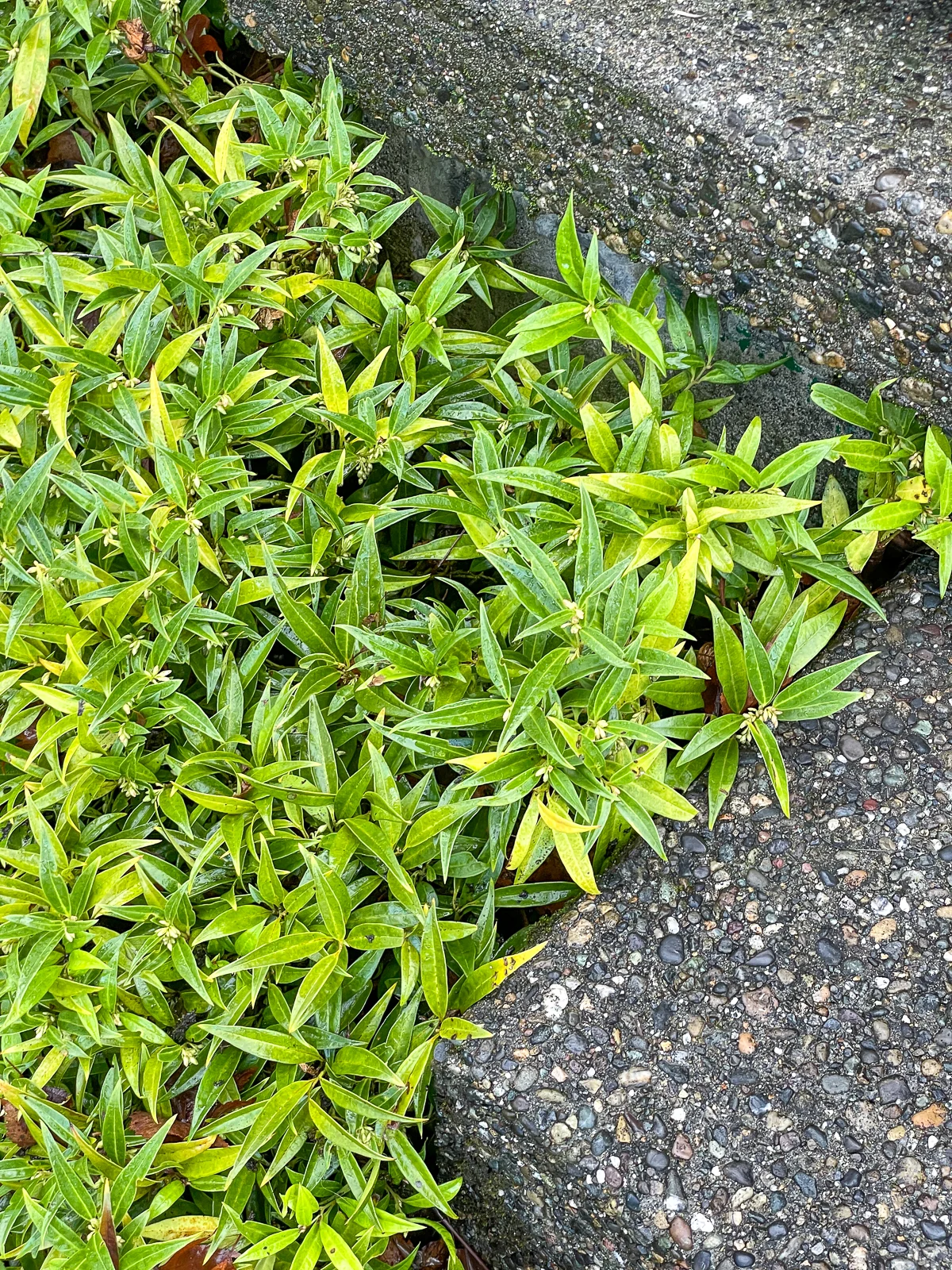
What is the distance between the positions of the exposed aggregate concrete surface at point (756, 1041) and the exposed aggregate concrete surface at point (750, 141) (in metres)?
0.58

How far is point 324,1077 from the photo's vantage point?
1.67 metres

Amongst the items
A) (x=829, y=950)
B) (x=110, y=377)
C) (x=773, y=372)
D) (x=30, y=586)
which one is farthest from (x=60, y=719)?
(x=773, y=372)

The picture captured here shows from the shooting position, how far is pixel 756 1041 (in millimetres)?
1635

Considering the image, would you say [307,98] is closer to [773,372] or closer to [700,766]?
[773,372]

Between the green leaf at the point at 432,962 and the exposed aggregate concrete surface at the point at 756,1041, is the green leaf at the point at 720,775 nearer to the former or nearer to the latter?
the exposed aggregate concrete surface at the point at 756,1041

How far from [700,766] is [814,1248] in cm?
73

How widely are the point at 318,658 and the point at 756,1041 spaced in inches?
37.8

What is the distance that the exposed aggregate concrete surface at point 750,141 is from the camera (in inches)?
69.2

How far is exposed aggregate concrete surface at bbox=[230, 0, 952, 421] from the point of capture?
1759 millimetres

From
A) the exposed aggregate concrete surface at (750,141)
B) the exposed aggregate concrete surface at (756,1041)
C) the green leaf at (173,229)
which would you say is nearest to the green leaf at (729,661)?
the exposed aggregate concrete surface at (756,1041)

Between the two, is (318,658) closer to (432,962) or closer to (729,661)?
(432,962)

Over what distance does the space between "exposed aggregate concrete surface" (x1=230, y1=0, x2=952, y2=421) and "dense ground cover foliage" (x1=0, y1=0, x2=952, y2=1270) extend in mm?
150

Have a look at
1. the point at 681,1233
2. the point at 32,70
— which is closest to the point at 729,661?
the point at 681,1233

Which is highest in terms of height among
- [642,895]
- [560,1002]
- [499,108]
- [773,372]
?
[499,108]
